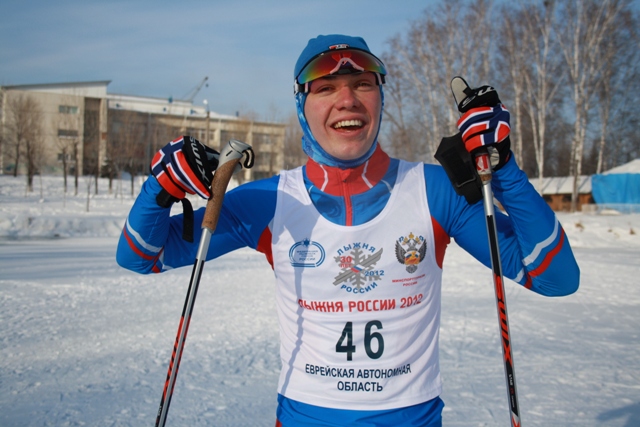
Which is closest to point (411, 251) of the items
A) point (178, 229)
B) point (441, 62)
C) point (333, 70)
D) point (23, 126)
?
point (333, 70)

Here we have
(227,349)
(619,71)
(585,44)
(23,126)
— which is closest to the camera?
(227,349)

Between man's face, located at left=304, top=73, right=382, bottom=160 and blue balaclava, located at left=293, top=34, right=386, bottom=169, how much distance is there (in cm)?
3

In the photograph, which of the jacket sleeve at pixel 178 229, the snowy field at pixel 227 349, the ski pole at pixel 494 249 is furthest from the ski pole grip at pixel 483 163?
the snowy field at pixel 227 349

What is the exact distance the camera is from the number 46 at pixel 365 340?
1754mm

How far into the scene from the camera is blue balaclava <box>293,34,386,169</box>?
191 centimetres

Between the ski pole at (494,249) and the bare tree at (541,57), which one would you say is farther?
the bare tree at (541,57)

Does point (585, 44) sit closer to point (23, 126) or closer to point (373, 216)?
point (373, 216)

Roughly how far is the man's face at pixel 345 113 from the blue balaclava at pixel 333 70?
0.09 feet

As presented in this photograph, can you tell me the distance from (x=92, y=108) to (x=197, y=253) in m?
55.7

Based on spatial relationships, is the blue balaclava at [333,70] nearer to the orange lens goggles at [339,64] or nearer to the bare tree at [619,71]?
the orange lens goggles at [339,64]

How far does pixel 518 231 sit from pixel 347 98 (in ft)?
2.43

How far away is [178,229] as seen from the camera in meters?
2.04

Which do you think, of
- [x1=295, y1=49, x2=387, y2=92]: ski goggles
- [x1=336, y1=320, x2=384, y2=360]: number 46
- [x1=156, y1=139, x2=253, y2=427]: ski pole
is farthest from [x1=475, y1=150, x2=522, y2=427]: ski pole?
[x1=156, y1=139, x2=253, y2=427]: ski pole

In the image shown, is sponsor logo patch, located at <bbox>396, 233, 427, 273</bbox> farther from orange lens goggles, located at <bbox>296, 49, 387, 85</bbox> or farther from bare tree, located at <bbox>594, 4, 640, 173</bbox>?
bare tree, located at <bbox>594, 4, 640, 173</bbox>
